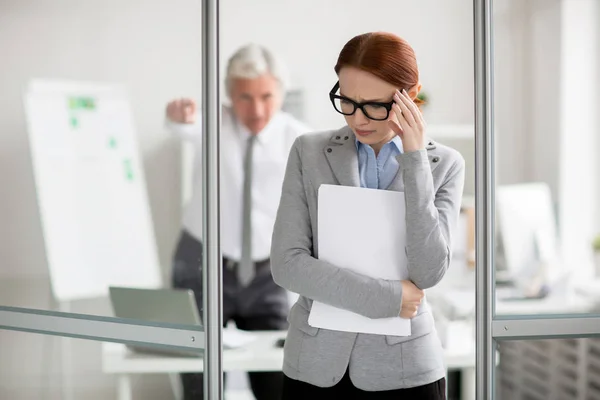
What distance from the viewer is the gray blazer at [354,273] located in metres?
1.37

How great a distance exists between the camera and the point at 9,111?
1.98 metres

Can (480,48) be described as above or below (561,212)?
above

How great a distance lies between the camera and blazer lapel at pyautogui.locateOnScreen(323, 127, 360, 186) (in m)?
1.44

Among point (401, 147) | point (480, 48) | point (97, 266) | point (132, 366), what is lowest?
point (132, 366)

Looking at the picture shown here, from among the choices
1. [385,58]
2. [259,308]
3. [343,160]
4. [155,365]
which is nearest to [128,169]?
[155,365]

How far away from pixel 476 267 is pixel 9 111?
131 cm

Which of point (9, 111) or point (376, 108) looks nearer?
point (376, 108)

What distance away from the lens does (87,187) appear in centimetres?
192

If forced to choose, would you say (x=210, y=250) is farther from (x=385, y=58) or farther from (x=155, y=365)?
(x=385, y=58)

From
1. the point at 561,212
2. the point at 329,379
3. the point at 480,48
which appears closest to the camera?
the point at 329,379

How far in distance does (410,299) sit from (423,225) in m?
0.15

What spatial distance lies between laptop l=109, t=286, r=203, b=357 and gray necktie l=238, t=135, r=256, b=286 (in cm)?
94

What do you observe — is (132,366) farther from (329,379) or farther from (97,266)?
(329,379)

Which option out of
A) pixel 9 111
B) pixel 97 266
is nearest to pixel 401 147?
pixel 97 266
